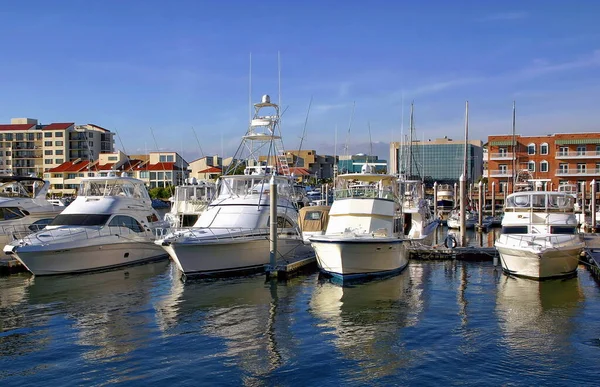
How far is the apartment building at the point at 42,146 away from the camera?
11319 cm

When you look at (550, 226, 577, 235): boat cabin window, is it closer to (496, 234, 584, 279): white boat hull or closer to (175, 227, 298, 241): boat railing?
(496, 234, 584, 279): white boat hull

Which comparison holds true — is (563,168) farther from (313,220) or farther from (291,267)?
(291,267)

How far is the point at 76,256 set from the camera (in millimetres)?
25578

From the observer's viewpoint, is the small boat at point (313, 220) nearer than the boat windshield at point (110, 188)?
No

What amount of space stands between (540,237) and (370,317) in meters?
10.3

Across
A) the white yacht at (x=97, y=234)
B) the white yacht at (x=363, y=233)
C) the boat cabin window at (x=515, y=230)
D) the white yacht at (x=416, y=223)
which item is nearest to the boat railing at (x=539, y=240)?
the boat cabin window at (x=515, y=230)

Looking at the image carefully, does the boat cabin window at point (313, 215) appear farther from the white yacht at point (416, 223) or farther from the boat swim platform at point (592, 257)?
the boat swim platform at point (592, 257)

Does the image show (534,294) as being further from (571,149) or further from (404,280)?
(571,149)

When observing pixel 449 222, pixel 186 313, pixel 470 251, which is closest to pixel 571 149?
pixel 449 222

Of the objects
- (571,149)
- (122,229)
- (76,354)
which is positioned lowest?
(76,354)

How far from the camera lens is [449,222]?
5238cm

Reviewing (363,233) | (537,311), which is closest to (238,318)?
(363,233)

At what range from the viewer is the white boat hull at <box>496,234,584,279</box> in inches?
931

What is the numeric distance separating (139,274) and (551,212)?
19.5 m
